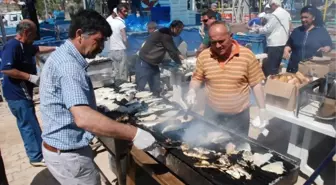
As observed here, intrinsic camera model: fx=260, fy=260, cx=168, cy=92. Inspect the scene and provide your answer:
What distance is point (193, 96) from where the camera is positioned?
3346 mm

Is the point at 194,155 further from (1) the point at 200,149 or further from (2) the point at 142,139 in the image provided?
(2) the point at 142,139

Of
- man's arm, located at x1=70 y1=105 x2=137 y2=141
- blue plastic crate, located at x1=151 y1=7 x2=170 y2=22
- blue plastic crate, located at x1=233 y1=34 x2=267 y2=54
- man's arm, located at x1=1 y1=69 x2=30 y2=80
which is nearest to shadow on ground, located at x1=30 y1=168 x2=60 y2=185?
man's arm, located at x1=1 y1=69 x2=30 y2=80

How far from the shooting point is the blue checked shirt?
178cm

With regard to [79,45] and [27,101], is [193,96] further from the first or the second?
[27,101]

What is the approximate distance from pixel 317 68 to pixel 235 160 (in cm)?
256

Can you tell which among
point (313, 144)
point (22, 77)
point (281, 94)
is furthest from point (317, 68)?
point (22, 77)

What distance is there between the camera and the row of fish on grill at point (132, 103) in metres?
3.36

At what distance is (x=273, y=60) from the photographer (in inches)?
261

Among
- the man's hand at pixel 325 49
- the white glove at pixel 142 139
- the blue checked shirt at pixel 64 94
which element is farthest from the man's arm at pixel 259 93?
the man's hand at pixel 325 49

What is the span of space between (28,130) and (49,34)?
9195 millimetres

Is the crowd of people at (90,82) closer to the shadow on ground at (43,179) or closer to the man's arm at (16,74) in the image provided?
the man's arm at (16,74)

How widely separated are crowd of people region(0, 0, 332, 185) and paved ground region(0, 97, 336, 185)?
0.24m

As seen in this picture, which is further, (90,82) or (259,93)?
(259,93)

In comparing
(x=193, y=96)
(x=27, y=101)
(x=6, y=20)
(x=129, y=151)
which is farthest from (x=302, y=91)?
(x=6, y=20)
